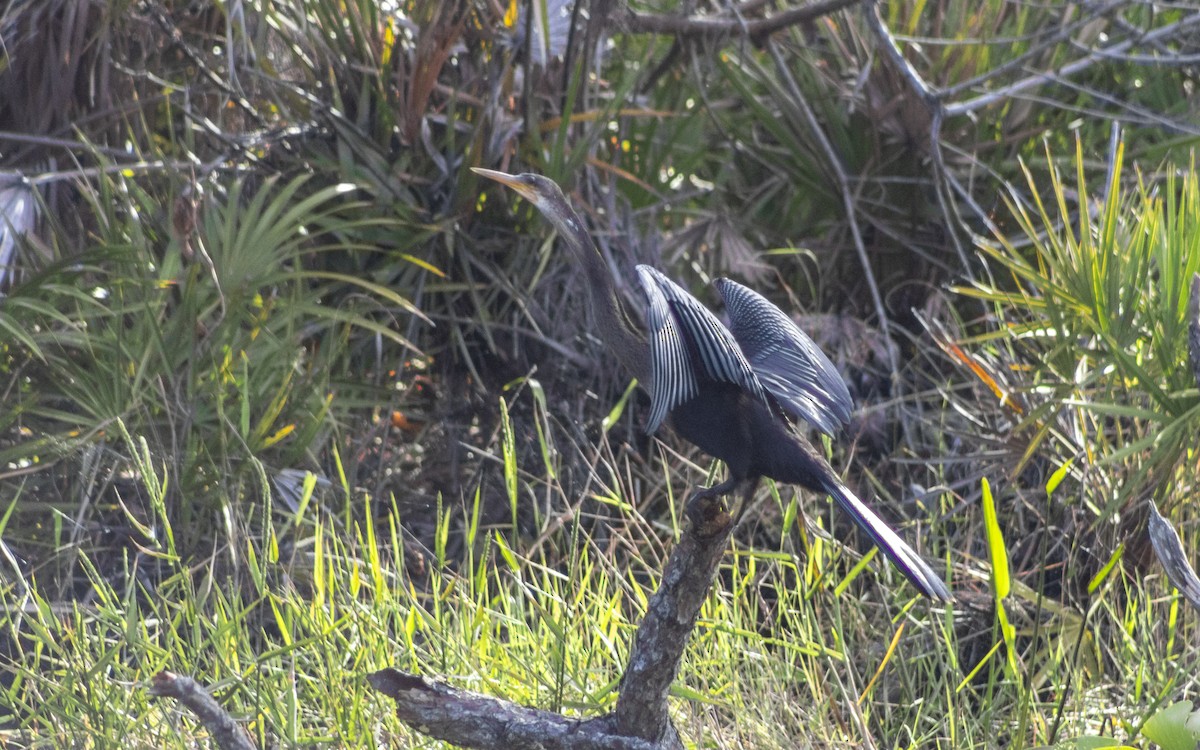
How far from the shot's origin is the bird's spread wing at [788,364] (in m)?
2.65

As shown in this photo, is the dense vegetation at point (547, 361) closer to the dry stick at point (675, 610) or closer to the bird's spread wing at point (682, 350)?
the dry stick at point (675, 610)

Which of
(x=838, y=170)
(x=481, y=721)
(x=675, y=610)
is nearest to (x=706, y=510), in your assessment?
(x=675, y=610)

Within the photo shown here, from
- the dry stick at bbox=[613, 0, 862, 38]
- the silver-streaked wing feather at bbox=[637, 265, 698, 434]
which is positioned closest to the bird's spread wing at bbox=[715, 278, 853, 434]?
the silver-streaked wing feather at bbox=[637, 265, 698, 434]

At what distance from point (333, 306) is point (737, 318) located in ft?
5.97

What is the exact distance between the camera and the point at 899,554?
2322 mm

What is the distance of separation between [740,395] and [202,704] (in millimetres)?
1263

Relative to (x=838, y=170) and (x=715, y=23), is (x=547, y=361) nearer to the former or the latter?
(x=838, y=170)

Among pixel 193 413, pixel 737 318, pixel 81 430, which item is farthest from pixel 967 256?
pixel 81 430

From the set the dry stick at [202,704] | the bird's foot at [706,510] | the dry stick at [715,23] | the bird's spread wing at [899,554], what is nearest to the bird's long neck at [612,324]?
the bird's foot at [706,510]

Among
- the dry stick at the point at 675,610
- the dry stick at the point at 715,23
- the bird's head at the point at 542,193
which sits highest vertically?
the dry stick at the point at 715,23

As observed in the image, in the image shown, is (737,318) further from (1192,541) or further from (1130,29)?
(1130,29)

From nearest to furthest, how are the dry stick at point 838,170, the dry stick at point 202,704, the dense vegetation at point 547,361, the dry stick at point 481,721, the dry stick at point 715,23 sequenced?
the dry stick at point 202,704 → the dry stick at point 481,721 → the dense vegetation at point 547,361 → the dry stick at point 838,170 → the dry stick at point 715,23

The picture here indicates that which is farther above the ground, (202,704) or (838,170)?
(838,170)

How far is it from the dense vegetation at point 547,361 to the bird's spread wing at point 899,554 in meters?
0.15
